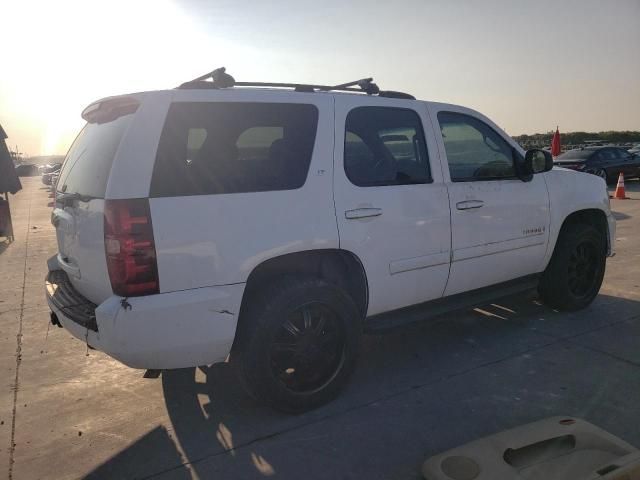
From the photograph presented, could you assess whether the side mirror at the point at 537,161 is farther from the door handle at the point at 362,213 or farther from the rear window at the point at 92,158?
the rear window at the point at 92,158

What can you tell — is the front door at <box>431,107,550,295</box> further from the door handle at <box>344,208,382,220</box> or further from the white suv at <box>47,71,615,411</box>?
the door handle at <box>344,208,382,220</box>

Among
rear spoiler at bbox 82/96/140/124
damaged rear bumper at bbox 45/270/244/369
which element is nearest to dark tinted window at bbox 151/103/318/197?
rear spoiler at bbox 82/96/140/124

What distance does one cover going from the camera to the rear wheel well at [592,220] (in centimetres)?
471

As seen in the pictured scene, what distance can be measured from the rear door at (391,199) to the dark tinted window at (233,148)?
0.93ft

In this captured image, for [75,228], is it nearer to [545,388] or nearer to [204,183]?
[204,183]

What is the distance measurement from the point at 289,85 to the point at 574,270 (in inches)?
130

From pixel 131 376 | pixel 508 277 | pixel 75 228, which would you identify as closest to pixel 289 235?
pixel 75 228

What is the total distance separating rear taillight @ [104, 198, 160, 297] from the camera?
8.19 feet

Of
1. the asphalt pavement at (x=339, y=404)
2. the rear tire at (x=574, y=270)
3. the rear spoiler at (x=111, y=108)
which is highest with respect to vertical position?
the rear spoiler at (x=111, y=108)

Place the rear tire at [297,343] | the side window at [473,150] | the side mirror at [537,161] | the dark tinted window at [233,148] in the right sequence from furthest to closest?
the side mirror at [537,161] → the side window at [473,150] → the rear tire at [297,343] → the dark tinted window at [233,148]

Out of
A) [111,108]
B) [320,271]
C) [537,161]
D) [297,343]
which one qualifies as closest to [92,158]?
[111,108]

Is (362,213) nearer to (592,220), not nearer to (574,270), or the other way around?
(574,270)

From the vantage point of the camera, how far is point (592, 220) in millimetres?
4867

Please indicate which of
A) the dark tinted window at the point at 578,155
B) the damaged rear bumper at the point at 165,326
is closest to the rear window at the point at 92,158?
the damaged rear bumper at the point at 165,326
